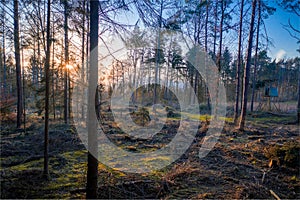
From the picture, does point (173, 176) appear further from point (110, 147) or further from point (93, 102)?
point (110, 147)

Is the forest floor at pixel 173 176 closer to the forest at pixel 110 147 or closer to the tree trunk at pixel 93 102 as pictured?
the forest at pixel 110 147

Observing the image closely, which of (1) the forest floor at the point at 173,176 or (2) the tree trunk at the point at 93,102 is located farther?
(1) the forest floor at the point at 173,176

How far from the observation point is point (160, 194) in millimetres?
3564

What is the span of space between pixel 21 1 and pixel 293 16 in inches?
376

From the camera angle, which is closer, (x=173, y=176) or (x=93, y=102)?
(x=93, y=102)

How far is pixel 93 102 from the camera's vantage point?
121 inches

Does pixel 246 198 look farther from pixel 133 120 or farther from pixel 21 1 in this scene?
pixel 133 120

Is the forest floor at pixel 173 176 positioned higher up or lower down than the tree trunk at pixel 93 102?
lower down

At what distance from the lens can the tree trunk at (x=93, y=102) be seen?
298cm

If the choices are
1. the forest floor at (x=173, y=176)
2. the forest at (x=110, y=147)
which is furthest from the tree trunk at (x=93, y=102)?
the forest floor at (x=173, y=176)

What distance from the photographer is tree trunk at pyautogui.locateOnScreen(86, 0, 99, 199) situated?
2.98 m

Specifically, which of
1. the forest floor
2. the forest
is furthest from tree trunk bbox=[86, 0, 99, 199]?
the forest floor

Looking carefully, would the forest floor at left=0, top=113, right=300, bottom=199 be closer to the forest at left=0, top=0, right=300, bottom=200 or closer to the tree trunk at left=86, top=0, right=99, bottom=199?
the forest at left=0, top=0, right=300, bottom=200

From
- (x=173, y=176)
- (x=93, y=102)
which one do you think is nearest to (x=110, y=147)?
(x=173, y=176)
